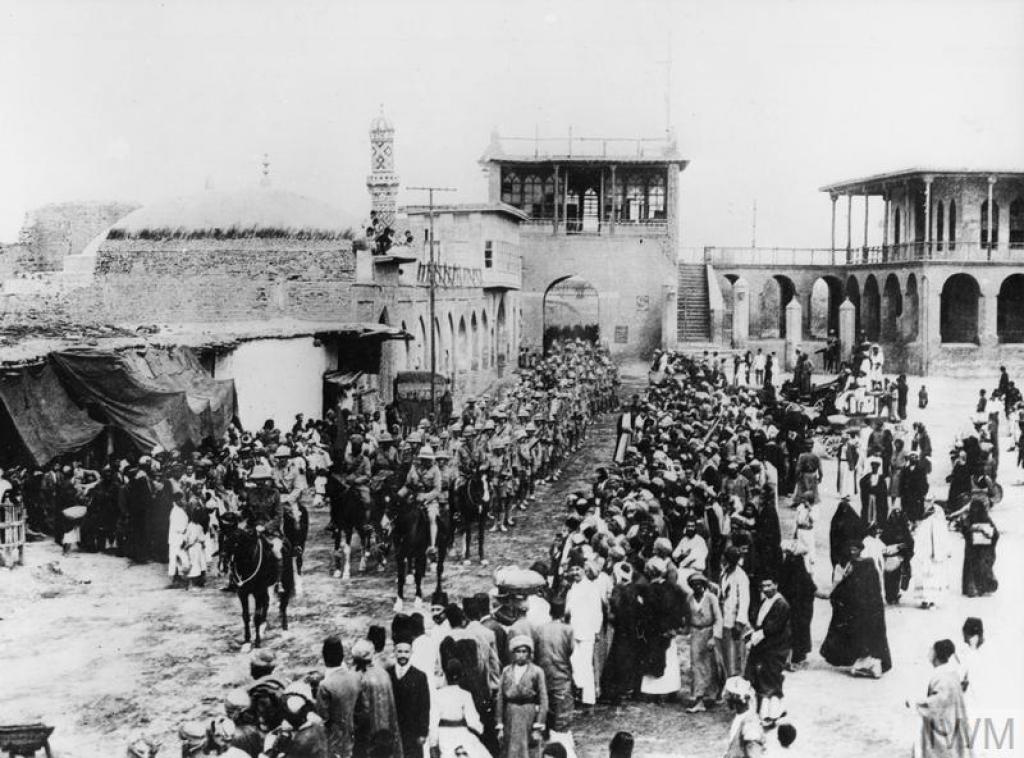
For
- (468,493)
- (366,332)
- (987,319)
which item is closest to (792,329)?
(987,319)

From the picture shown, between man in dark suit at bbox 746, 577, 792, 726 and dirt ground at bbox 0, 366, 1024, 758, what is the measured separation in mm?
362

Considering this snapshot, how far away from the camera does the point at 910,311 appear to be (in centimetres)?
4466

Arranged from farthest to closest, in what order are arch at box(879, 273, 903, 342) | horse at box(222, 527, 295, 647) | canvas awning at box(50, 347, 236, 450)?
arch at box(879, 273, 903, 342) < canvas awning at box(50, 347, 236, 450) < horse at box(222, 527, 295, 647)

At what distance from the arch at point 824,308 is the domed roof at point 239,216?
26.0 metres

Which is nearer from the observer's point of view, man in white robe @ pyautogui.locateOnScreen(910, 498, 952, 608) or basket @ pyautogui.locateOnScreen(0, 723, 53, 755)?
basket @ pyautogui.locateOnScreen(0, 723, 53, 755)

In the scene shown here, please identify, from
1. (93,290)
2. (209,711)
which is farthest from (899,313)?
(209,711)

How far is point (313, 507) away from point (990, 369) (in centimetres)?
3061

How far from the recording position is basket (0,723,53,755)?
8250 millimetres

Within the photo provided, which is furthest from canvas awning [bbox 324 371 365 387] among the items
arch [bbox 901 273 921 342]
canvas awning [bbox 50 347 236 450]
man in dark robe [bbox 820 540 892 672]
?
arch [bbox 901 273 921 342]

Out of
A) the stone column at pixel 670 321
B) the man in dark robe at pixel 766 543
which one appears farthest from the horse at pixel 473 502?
the stone column at pixel 670 321

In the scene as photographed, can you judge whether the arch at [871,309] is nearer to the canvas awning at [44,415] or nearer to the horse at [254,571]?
the canvas awning at [44,415]

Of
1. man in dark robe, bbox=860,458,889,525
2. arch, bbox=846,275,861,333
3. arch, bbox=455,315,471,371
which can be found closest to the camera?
man in dark robe, bbox=860,458,889,525

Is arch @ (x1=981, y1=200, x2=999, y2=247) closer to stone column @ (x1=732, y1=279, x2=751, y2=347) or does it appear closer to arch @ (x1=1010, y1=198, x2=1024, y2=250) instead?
arch @ (x1=1010, y1=198, x2=1024, y2=250)

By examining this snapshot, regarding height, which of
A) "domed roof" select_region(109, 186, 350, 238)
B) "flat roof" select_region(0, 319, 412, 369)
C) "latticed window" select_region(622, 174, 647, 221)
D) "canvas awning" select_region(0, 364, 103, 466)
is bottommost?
"canvas awning" select_region(0, 364, 103, 466)
